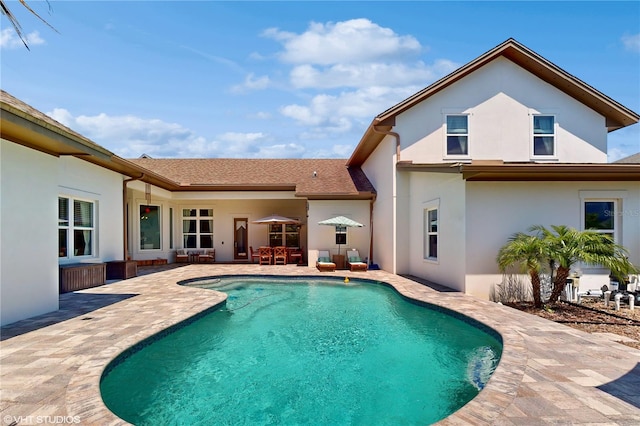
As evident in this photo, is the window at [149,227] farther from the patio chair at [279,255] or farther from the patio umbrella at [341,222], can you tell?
the patio umbrella at [341,222]

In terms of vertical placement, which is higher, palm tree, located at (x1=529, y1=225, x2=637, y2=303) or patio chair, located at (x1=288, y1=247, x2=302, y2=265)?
palm tree, located at (x1=529, y1=225, x2=637, y2=303)

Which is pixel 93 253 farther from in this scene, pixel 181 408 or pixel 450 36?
pixel 450 36

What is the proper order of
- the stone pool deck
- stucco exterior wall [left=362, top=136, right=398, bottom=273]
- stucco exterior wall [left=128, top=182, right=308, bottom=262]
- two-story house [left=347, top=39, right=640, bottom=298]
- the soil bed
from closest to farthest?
the stone pool deck
the soil bed
two-story house [left=347, top=39, right=640, bottom=298]
stucco exterior wall [left=362, top=136, right=398, bottom=273]
stucco exterior wall [left=128, top=182, right=308, bottom=262]

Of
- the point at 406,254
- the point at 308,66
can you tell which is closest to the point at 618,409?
the point at 406,254

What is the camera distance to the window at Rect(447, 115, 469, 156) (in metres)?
13.7

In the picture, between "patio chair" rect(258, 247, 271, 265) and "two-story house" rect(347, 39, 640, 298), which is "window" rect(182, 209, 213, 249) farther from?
"two-story house" rect(347, 39, 640, 298)

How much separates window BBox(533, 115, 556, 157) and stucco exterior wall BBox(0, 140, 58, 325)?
14875mm

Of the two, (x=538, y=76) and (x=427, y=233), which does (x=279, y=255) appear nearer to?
(x=427, y=233)

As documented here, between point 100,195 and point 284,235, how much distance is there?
33.2 ft

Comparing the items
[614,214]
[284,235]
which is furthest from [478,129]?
[284,235]

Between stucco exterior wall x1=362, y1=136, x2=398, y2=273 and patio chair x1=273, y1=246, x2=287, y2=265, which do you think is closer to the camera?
stucco exterior wall x1=362, y1=136, x2=398, y2=273

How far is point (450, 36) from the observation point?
1419cm

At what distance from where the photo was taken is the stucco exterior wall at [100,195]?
10828mm

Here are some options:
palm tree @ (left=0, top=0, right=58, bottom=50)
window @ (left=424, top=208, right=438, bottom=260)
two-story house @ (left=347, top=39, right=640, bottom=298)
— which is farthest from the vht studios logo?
window @ (left=424, top=208, right=438, bottom=260)
